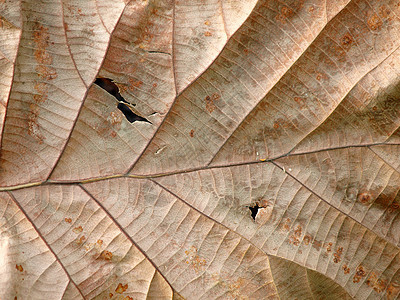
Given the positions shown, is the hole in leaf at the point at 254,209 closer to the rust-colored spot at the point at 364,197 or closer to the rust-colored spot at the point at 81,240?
the rust-colored spot at the point at 364,197

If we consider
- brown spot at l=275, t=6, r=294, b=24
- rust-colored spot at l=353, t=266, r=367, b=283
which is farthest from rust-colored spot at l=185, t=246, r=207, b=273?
brown spot at l=275, t=6, r=294, b=24

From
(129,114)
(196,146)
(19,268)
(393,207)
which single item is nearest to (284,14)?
(196,146)

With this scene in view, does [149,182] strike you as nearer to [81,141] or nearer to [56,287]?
[81,141]

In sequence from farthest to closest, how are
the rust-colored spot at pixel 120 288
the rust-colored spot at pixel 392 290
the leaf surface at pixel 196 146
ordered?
the rust-colored spot at pixel 392 290, the rust-colored spot at pixel 120 288, the leaf surface at pixel 196 146

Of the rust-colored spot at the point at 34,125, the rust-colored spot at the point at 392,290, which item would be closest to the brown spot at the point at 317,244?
the rust-colored spot at the point at 392,290

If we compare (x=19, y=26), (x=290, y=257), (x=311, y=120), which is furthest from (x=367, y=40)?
(x=19, y=26)
